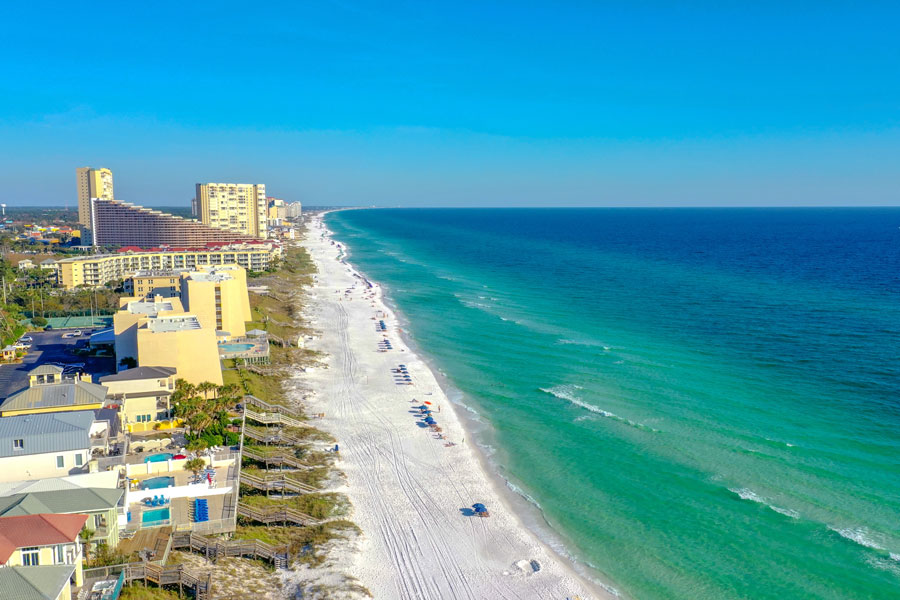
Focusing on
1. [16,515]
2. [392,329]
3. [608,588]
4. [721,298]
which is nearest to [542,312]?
[392,329]

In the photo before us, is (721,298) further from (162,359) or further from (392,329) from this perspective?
(162,359)

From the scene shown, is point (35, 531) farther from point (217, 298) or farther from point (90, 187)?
point (90, 187)

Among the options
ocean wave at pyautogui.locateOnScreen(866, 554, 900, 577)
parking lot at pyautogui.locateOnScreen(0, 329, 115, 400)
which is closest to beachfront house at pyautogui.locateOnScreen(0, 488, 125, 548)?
parking lot at pyautogui.locateOnScreen(0, 329, 115, 400)

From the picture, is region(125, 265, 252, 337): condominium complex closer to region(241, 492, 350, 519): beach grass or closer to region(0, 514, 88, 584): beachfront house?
region(241, 492, 350, 519): beach grass

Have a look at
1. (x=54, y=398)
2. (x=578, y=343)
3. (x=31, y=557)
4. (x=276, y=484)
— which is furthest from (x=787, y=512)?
(x=54, y=398)

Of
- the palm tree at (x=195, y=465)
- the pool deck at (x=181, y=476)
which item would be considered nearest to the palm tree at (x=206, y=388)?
the palm tree at (x=195, y=465)

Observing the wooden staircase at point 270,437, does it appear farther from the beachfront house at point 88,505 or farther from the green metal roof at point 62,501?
the beachfront house at point 88,505
